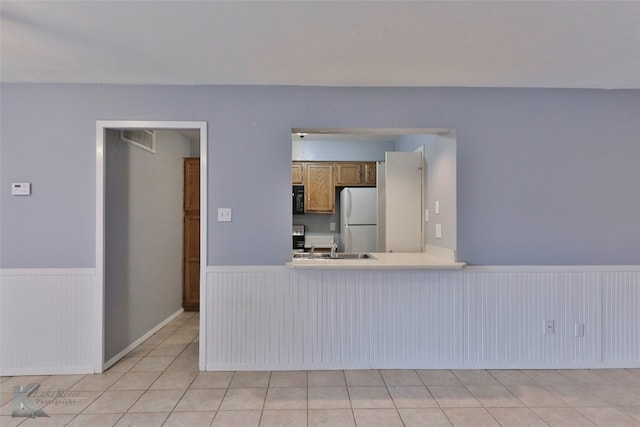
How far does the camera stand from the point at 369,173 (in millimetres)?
4988

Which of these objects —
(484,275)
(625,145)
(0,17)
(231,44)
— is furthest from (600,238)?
(0,17)

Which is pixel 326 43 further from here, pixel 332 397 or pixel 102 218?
pixel 332 397

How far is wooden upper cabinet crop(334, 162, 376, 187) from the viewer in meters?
5.00

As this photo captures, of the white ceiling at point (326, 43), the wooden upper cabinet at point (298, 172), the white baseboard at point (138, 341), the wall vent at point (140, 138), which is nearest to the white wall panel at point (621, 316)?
the white ceiling at point (326, 43)

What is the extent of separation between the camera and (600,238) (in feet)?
9.64

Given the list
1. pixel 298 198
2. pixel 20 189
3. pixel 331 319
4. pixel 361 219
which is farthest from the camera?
pixel 298 198

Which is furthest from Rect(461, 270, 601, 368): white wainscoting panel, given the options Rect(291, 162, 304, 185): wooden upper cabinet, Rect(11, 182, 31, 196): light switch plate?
Rect(11, 182, 31, 196): light switch plate

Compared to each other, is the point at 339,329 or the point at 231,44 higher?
the point at 231,44

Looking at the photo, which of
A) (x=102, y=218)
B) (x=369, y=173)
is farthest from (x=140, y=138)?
(x=369, y=173)

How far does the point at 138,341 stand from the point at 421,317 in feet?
9.00

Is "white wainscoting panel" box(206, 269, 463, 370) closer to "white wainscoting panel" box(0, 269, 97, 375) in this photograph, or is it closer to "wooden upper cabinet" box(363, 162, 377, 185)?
"white wainscoting panel" box(0, 269, 97, 375)

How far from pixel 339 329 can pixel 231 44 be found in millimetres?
2234

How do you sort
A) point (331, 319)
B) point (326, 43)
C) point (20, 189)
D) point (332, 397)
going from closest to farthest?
point (326, 43)
point (332, 397)
point (20, 189)
point (331, 319)

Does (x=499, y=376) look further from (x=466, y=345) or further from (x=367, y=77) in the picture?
(x=367, y=77)
